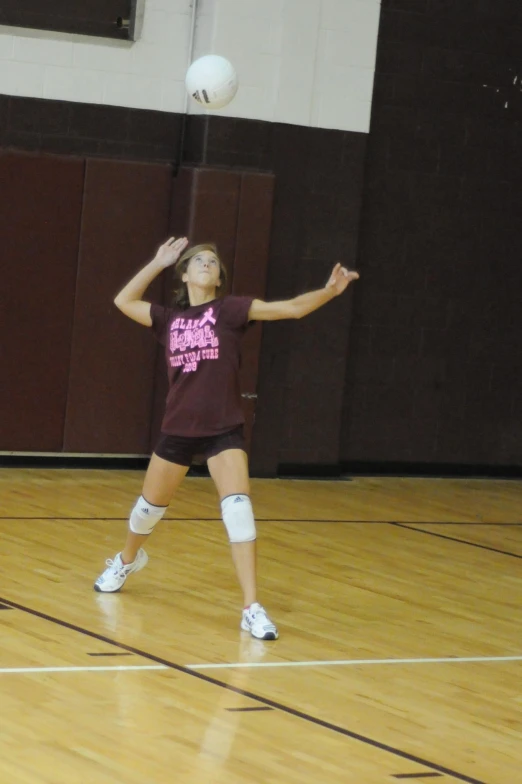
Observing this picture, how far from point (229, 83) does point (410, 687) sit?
4.16 m

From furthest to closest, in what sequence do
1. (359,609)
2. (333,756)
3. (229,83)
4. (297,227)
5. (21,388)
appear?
(297,227), (21,388), (229,83), (359,609), (333,756)

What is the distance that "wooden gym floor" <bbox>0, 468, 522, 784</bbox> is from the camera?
178 inches

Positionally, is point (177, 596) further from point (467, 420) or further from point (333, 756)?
point (467, 420)

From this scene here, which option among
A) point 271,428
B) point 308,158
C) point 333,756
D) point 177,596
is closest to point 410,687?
point 333,756

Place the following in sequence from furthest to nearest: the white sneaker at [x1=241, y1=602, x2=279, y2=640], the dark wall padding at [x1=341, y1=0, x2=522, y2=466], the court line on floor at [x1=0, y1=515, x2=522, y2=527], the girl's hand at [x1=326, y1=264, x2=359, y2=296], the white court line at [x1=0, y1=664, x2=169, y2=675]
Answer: the dark wall padding at [x1=341, y1=0, x2=522, y2=466] → the court line on floor at [x1=0, y1=515, x2=522, y2=527] → the white sneaker at [x1=241, y1=602, x2=279, y2=640] → the girl's hand at [x1=326, y1=264, x2=359, y2=296] → the white court line at [x1=0, y1=664, x2=169, y2=675]

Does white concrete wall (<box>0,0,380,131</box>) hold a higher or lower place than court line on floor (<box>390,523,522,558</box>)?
higher

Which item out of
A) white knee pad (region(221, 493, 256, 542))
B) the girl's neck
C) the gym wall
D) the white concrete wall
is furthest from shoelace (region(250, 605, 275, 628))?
the white concrete wall

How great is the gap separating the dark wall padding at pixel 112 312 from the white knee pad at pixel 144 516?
4.06 m

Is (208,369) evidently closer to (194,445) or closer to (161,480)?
(194,445)

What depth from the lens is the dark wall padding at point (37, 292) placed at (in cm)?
1021

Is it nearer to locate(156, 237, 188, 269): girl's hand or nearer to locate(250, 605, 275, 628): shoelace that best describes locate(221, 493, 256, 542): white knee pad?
locate(250, 605, 275, 628): shoelace

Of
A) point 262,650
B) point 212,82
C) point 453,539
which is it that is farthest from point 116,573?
point 453,539

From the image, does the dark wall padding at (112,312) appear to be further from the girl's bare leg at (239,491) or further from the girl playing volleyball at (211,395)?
the girl's bare leg at (239,491)

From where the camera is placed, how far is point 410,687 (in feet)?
18.4
